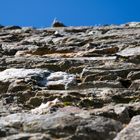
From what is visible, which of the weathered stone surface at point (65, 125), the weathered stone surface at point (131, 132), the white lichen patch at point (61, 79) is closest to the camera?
the weathered stone surface at point (131, 132)

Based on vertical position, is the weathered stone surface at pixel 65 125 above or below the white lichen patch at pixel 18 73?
below

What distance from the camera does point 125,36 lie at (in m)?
15.5

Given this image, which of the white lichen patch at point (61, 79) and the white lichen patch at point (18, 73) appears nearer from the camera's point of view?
the white lichen patch at point (61, 79)

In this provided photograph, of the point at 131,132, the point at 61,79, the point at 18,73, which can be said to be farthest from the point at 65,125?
the point at 18,73

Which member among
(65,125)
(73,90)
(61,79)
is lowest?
(65,125)

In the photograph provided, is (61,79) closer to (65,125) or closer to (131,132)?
(65,125)

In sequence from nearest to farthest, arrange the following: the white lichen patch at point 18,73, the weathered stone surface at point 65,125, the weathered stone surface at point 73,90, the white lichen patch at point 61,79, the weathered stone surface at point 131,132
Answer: the weathered stone surface at point 131,132 → the weathered stone surface at point 65,125 → the weathered stone surface at point 73,90 → the white lichen patch at point 61,79 → the white lichen patch at point 18,73

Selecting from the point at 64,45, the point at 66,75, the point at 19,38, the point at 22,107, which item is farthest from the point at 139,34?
the point at 22,107

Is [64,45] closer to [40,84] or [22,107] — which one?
[40,84]

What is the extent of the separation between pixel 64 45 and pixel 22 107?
24.4 feet

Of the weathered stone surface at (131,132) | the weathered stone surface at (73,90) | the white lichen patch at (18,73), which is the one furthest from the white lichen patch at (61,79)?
the weathered stone surface at (131,132)

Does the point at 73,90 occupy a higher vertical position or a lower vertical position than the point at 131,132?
higher

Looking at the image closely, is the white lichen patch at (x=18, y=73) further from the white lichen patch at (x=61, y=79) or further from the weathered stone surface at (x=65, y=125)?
the weathered stone surface at (x=65, y=125)

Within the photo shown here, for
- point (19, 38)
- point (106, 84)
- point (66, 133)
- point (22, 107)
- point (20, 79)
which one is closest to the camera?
point (66, 133)
